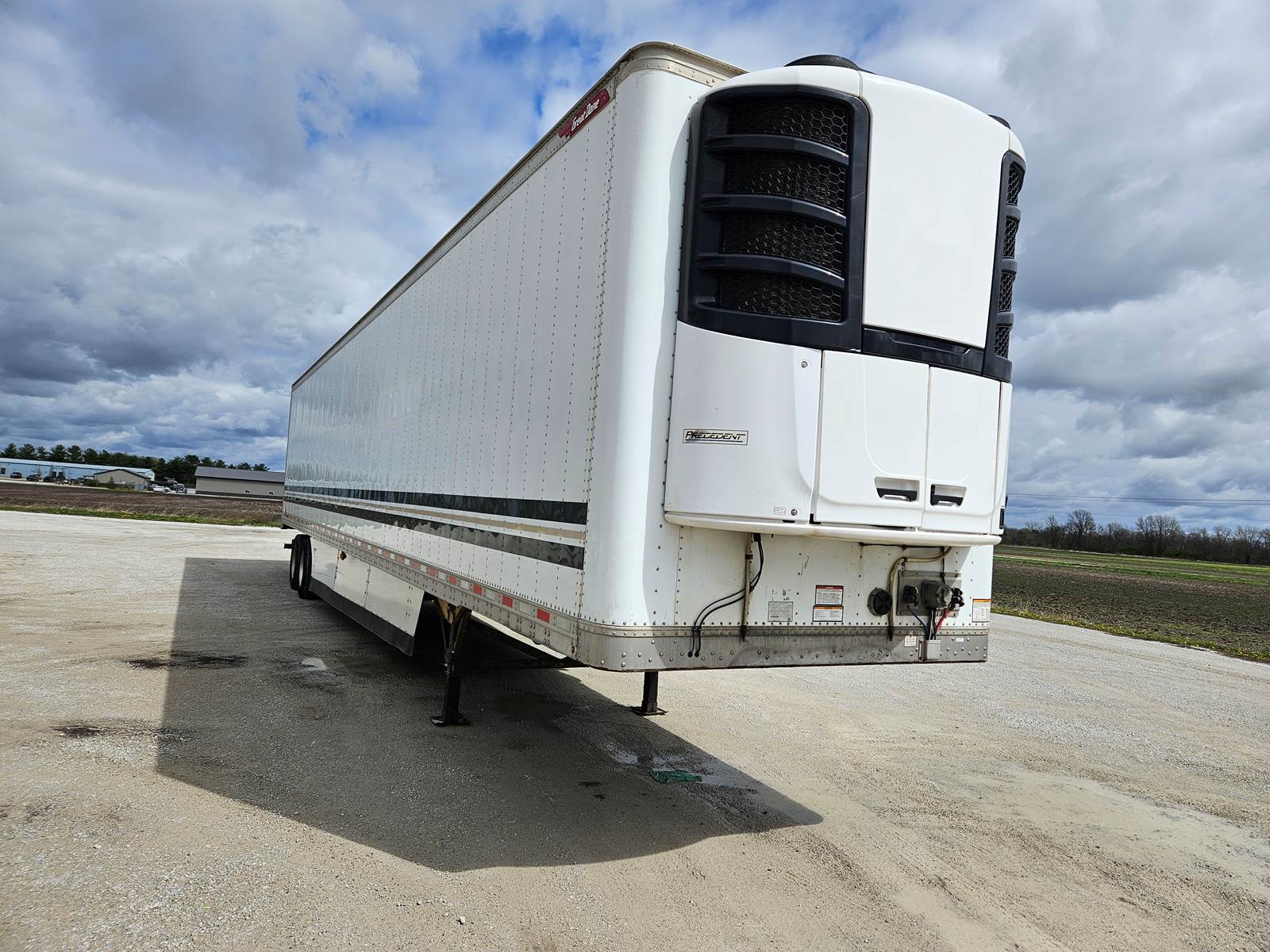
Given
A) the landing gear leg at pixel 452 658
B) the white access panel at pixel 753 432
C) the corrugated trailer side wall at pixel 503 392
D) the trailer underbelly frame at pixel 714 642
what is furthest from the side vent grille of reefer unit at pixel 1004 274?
the landing gear leg at pixel 452 658

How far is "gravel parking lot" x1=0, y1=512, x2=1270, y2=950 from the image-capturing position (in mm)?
3916

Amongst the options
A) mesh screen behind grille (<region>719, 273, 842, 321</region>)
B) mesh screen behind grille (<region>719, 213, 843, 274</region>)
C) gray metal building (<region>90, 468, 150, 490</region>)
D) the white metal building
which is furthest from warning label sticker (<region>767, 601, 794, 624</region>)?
the white metal building

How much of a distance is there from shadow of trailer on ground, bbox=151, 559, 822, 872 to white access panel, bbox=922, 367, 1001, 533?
7.62 ft

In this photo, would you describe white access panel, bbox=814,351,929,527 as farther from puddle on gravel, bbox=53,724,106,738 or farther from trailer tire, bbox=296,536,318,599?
trailer tire, bbox=296,536,318,599

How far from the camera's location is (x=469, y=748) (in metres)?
6.44

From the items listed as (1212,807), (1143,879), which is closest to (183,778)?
(1143,879)

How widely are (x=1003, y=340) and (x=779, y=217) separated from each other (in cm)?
183

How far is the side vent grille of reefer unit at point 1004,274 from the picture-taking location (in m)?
4.64

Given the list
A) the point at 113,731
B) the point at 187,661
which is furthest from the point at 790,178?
the point at 187,661

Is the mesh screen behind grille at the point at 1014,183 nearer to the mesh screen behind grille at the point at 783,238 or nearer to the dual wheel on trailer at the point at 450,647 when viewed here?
the mesh screen behind grille at the point at 783,238

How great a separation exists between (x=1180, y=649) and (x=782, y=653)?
14.2 metres

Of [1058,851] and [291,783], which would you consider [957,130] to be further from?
[291,783]

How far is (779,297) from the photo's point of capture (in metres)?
4.03

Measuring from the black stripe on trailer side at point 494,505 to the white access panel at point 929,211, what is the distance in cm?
184
